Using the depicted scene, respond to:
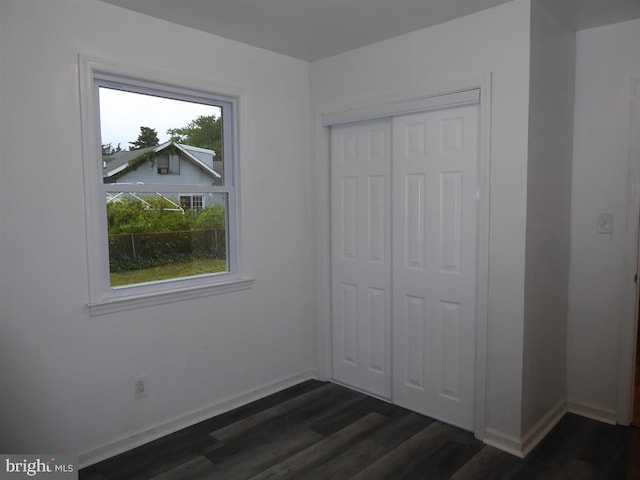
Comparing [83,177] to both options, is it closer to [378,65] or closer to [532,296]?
[378,65]

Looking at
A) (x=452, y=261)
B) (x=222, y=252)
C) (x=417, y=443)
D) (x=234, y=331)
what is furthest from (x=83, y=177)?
(x=417, y=443)

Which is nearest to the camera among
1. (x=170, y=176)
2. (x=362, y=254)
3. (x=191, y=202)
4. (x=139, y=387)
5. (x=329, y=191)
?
(x=139, y=387)

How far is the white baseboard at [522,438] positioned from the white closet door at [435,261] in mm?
173

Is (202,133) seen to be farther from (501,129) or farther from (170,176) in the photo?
(501,129)

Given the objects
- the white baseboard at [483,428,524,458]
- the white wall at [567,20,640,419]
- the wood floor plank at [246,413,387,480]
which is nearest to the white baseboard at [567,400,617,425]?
the white wall at [567,20,640,419]

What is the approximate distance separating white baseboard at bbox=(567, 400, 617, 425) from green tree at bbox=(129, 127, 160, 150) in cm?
327

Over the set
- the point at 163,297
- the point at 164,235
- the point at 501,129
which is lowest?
the point at 163,297

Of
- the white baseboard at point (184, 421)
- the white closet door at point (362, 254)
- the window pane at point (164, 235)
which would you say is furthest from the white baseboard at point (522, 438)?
the window pane at point (164, 235)

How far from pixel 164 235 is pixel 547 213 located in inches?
94.1

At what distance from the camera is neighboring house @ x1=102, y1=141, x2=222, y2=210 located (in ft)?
8.80

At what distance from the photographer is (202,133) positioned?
3109mm

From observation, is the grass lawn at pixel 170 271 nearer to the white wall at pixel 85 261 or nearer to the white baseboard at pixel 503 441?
the white wall at pixel 85 261

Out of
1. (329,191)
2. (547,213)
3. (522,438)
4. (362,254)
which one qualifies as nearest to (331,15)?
(329,191)

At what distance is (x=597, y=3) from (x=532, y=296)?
5.50 ft
